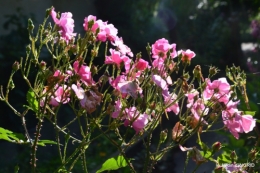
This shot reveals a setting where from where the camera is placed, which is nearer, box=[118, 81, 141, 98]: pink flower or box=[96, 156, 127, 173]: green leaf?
box=[118, 81, 141, 98]: pink flower

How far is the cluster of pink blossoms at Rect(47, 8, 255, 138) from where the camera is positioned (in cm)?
121

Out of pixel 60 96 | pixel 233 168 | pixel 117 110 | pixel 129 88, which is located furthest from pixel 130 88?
pixel 233 168

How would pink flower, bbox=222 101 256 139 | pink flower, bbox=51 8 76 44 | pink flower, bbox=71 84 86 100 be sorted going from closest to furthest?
pink flower, bbox=71 84 86 100 → pink flower, bbox=222 101 256 139 → pink flower, bbox=51 8 76 44

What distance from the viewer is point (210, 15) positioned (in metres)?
11.9

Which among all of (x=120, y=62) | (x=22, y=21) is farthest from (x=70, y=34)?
(x=22, y=21)

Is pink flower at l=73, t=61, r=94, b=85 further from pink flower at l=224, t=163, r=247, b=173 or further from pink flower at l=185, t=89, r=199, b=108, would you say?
pink flower at l=224, t=163, r=247, b=173

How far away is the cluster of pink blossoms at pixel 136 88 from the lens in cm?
121

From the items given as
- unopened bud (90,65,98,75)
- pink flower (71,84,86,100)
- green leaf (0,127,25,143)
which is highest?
unopened bud (90,65,98,75)

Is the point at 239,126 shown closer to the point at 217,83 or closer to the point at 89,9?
A: the point at 217,83

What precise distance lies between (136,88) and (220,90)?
241 millimetres

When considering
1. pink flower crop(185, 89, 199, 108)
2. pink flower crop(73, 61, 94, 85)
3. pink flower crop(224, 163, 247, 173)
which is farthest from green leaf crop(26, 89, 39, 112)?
pink flower crop(224, 163, 247, 173)

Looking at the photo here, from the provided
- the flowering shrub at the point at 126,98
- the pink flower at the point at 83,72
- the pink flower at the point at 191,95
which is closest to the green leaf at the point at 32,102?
the flowering shrub at the point at 126,98

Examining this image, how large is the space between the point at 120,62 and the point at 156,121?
18cm

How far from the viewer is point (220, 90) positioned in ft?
4.25
